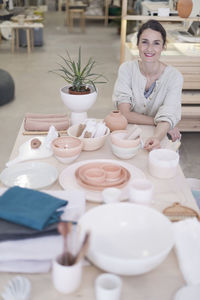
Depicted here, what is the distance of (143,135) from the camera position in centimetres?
195

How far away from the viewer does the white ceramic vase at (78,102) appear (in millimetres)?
1865

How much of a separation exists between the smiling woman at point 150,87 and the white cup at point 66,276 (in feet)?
3.80

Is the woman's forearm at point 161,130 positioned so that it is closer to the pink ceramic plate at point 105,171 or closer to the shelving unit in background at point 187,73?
the pink ceramic plate at point 105,171

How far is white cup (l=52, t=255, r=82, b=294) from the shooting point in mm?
960

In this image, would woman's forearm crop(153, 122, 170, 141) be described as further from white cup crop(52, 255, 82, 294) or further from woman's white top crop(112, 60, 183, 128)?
white cup crop(52, 255, 82, 294)

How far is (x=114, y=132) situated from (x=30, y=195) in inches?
25.1

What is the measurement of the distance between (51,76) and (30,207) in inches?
176

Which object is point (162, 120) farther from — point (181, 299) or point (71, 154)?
point (181, 299)

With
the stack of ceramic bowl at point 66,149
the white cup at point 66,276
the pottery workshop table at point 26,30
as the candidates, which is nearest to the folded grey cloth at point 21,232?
the white cup at point 66,276

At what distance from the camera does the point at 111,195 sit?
126cm

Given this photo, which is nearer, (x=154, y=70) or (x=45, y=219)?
(x=45, y=219)

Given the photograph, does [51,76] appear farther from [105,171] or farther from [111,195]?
[111,195]

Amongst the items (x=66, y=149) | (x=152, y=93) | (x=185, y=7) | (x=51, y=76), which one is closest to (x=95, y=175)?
(x=66, y=149)

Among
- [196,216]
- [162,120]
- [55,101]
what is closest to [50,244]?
[196,216]
